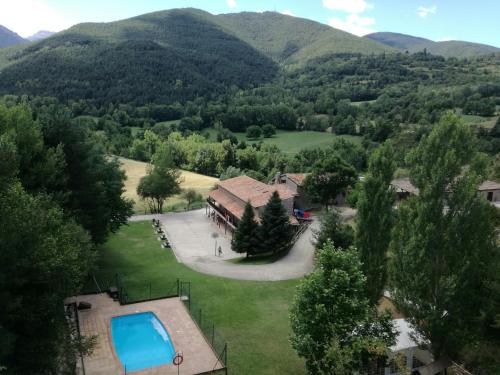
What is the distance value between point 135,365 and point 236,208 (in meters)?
23.9

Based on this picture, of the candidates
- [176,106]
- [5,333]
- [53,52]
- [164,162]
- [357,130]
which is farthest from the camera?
[53,52]

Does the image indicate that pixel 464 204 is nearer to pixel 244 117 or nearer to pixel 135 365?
pixel 135 365

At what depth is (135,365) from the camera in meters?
21.1

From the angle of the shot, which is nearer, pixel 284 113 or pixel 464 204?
pixel 464 204

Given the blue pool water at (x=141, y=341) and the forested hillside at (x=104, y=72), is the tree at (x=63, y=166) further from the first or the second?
the forested hillside at (x=104, y=72)

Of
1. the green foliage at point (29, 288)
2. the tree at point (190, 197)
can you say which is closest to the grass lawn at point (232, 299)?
the green foliage at point (29, 288)

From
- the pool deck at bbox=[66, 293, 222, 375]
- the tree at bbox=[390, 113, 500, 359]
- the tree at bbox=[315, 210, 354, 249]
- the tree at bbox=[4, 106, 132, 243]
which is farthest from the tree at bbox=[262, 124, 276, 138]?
the tree at bbox=[390, 113, 500, 359]

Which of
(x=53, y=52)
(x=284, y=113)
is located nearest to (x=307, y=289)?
(x=284, y=113)

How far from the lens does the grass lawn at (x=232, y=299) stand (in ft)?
67.6

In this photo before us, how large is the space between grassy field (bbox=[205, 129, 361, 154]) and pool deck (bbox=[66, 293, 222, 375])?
79.8 meters

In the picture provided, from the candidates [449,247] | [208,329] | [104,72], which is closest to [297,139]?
[104,72]

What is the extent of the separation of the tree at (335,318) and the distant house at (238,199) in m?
22.7

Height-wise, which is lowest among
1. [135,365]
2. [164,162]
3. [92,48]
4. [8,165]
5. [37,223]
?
[135,365]

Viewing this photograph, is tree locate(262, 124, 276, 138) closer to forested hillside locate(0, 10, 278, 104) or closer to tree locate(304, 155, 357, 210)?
forested hillside locate(0, 10, 278, 104)
